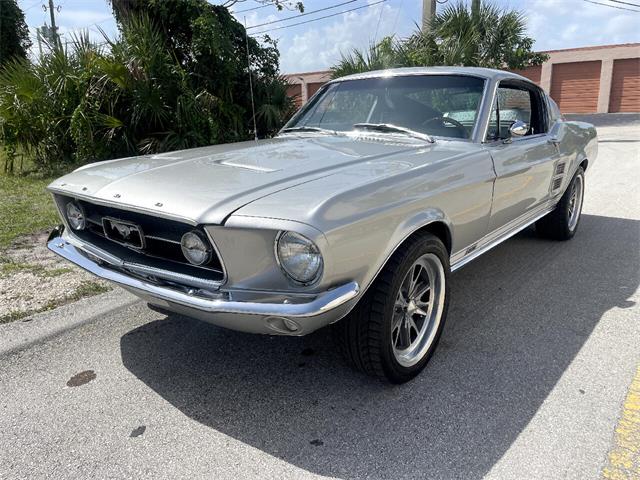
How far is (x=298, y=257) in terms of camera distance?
2014 mm

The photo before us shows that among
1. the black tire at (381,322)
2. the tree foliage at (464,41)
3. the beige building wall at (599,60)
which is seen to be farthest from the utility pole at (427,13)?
the black tire at (381,322)

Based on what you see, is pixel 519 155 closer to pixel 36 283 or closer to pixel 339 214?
pixel 339 214

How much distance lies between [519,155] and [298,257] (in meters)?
2.21

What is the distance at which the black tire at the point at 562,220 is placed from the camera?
4.82 metres

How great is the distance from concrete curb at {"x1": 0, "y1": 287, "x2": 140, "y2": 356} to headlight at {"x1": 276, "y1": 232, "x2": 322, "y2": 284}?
200cm

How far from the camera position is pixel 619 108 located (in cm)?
2338

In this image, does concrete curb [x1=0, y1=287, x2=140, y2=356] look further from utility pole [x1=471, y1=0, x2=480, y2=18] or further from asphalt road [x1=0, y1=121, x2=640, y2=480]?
utility pole [x1=471, y1=0, x2=480, y2=18]

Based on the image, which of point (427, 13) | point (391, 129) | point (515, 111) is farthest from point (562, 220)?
point (427, 13)

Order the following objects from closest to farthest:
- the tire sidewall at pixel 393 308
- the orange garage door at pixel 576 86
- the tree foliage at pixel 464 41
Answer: the tire sidewall at pixel 393 308, the tree foliage at pixel 464 41, the orange garage door at pixel 576 86

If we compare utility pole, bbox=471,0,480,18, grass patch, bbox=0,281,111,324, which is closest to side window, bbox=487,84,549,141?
grass patch, bbox=0,281,111,324

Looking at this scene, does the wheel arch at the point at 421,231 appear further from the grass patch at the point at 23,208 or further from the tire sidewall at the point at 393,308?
the grass patch at the point at 23,208

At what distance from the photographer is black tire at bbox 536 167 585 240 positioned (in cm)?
482

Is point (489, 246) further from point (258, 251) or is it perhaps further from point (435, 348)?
point (258, 251)

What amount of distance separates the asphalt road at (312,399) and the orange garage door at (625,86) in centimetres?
2347
